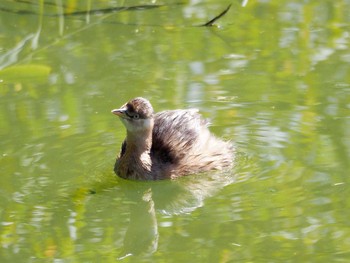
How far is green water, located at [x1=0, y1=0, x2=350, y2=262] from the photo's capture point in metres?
4.41

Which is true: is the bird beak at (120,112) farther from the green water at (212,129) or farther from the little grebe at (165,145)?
the green water at (212,129)

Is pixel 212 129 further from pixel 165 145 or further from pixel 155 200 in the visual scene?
pixel 155 200

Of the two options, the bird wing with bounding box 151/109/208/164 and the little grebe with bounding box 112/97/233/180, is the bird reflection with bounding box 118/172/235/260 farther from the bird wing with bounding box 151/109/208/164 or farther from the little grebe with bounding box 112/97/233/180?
the bird wing with bounding box 151/109/208/164

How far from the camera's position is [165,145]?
603 cm

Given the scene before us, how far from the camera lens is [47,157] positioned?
5781 millimetres

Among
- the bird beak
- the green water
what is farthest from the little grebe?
the green water

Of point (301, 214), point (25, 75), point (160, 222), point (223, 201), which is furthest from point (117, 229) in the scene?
point (25, 75)

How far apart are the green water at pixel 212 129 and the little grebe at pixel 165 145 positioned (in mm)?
112

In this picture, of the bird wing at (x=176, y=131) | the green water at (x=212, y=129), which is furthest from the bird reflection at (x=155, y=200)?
the bird wing at (x=176, y=131)

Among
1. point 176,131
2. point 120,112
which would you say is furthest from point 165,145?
point 120,112

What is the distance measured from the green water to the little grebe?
4.4 inches

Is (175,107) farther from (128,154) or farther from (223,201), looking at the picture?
(223,201)

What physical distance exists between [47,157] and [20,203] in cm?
76

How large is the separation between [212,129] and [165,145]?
38 cm
